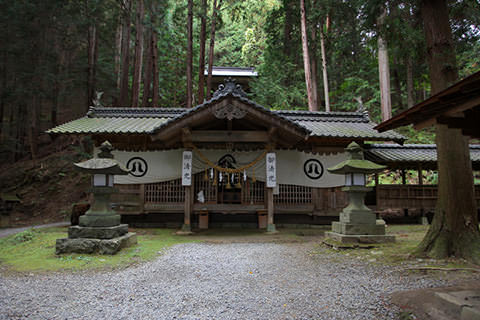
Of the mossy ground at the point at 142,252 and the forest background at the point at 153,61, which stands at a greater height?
the forest background at the point at 153,61

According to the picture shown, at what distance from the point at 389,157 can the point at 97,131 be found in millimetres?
11064

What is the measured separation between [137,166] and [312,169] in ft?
21.8

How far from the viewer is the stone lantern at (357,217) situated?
23.1 ft

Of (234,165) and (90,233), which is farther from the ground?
(234,165)

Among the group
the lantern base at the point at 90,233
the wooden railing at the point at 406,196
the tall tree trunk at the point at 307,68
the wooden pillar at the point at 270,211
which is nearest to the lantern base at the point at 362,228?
the wooden pillar at the point at 270,211

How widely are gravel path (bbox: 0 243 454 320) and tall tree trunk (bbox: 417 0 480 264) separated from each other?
4.24ft

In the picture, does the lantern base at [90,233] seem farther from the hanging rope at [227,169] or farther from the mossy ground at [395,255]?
the mossy ground at [395,255]

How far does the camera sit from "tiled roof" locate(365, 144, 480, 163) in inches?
451

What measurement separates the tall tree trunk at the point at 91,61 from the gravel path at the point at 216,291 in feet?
59.0

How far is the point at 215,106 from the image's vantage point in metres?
9.12

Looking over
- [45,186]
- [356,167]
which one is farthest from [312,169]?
[45,186]

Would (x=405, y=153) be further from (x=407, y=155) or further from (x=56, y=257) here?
(x=56, y=257)

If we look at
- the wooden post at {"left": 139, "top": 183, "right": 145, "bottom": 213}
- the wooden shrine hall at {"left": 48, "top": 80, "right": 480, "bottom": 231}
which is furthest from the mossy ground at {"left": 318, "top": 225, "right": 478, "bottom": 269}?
the wooden post at {"left": 139, "top": 183, "right": 145, "bottom": 213}

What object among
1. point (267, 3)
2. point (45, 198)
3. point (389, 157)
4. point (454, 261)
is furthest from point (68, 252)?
point (267, 3)
